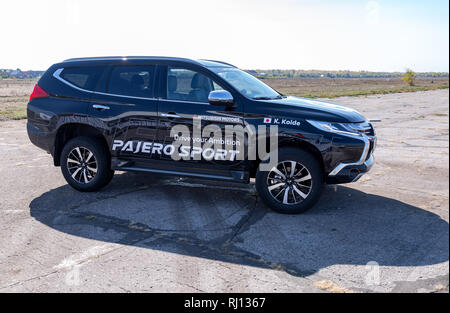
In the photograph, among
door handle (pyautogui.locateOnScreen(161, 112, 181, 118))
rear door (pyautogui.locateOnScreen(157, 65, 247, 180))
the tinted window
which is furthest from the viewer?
the tinted window

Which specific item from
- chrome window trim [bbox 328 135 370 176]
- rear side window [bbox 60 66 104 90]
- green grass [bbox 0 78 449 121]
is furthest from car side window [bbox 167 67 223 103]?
green grass [bbox 0 78 449 121]

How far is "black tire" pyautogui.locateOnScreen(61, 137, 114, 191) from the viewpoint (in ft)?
21.3

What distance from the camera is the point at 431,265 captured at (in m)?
4.11

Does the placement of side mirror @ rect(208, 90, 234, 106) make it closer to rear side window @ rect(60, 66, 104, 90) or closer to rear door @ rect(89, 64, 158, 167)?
rear door @ rect(89, 64, 158, 167)

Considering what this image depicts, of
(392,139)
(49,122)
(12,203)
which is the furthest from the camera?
(392,139)

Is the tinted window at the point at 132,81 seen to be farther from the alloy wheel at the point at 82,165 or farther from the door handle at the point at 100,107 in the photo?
the alloy wheel at the point at 82,165

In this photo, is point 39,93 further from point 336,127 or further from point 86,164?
point 336,127

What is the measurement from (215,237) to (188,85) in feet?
7.39

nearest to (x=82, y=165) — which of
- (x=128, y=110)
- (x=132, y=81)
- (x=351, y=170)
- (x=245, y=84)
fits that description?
(x=128, y=110)

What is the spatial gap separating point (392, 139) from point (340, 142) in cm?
674

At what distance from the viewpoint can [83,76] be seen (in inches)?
264

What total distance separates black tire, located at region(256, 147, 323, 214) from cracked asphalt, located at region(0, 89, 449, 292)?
15cm

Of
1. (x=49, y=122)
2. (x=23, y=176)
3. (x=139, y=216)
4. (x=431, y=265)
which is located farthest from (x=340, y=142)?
(x=23, y=176)
